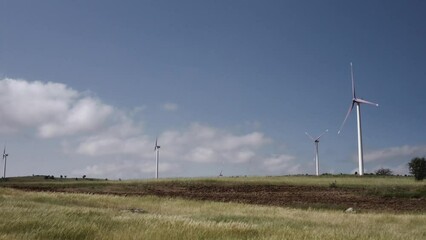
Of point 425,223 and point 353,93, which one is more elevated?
point 353,93

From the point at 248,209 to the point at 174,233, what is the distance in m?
18.8

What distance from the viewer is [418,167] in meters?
67.8

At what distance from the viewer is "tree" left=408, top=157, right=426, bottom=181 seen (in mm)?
67438

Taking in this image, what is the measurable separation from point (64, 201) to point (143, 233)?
2068 cm

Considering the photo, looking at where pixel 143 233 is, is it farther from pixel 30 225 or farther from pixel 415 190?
pixel 415 190

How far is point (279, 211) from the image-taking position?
28984mm

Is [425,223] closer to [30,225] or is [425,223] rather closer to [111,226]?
[111,226]

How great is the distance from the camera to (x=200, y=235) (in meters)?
11.5

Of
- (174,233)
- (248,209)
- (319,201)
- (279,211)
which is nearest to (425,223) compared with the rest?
(279,211)

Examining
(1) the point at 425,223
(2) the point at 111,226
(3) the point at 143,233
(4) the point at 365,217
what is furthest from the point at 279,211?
(3) the point at 143,233

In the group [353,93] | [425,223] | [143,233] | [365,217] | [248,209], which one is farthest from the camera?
[353,93]

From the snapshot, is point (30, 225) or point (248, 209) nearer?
point (30, 225)

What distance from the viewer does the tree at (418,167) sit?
67438mm

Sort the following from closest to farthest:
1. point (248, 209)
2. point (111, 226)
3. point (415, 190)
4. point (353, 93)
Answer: point (111, 226), point (248, 209), point (415, 190), point (353, 93)
